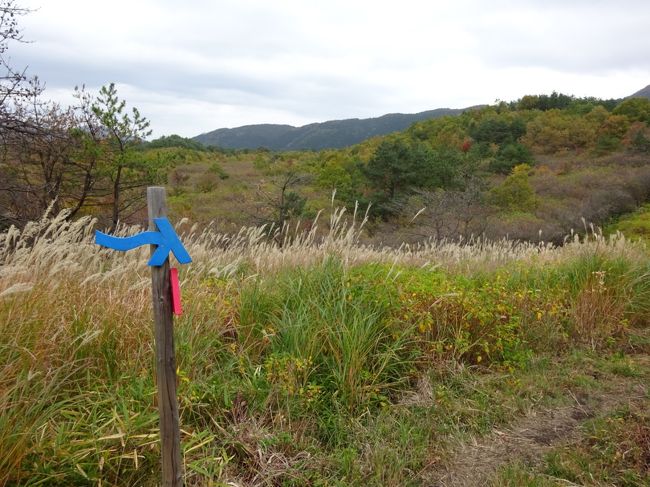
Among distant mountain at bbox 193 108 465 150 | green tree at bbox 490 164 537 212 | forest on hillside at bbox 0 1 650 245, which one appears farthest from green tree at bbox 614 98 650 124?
distant mountain at bbox 193 108 465 150

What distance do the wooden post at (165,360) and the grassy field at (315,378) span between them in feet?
1.16

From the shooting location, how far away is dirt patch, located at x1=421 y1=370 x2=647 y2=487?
272cm

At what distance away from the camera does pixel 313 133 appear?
168 m

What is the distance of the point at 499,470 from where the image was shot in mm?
2713

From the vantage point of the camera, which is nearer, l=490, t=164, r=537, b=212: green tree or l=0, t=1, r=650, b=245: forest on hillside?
l=0, t=1, r=650, b=245: forest on hillside

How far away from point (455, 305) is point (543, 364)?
90 centimetres

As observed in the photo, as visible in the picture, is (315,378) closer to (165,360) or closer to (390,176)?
(165,360)

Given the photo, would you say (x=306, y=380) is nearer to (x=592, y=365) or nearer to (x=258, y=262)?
(x=258, y=262)

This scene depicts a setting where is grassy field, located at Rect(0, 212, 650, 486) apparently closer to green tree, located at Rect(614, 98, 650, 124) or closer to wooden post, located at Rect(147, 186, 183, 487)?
wooden post, located at Rect(147, 186, 183, 487)

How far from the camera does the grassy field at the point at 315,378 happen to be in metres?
2.43

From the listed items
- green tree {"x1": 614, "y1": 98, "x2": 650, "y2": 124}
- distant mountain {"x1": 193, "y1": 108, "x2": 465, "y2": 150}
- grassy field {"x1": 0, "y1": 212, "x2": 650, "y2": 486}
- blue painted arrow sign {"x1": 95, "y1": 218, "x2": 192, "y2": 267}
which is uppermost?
distant mountain {"x1": 193, "y1": 108, "x2": 465, "y2": 150}

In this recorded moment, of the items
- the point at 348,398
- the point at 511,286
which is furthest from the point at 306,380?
the point at 511,286

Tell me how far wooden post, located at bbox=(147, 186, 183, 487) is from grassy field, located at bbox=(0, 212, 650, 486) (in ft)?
1.16

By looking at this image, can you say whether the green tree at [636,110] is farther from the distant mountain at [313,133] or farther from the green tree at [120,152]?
the distant mountain at [313,133]
